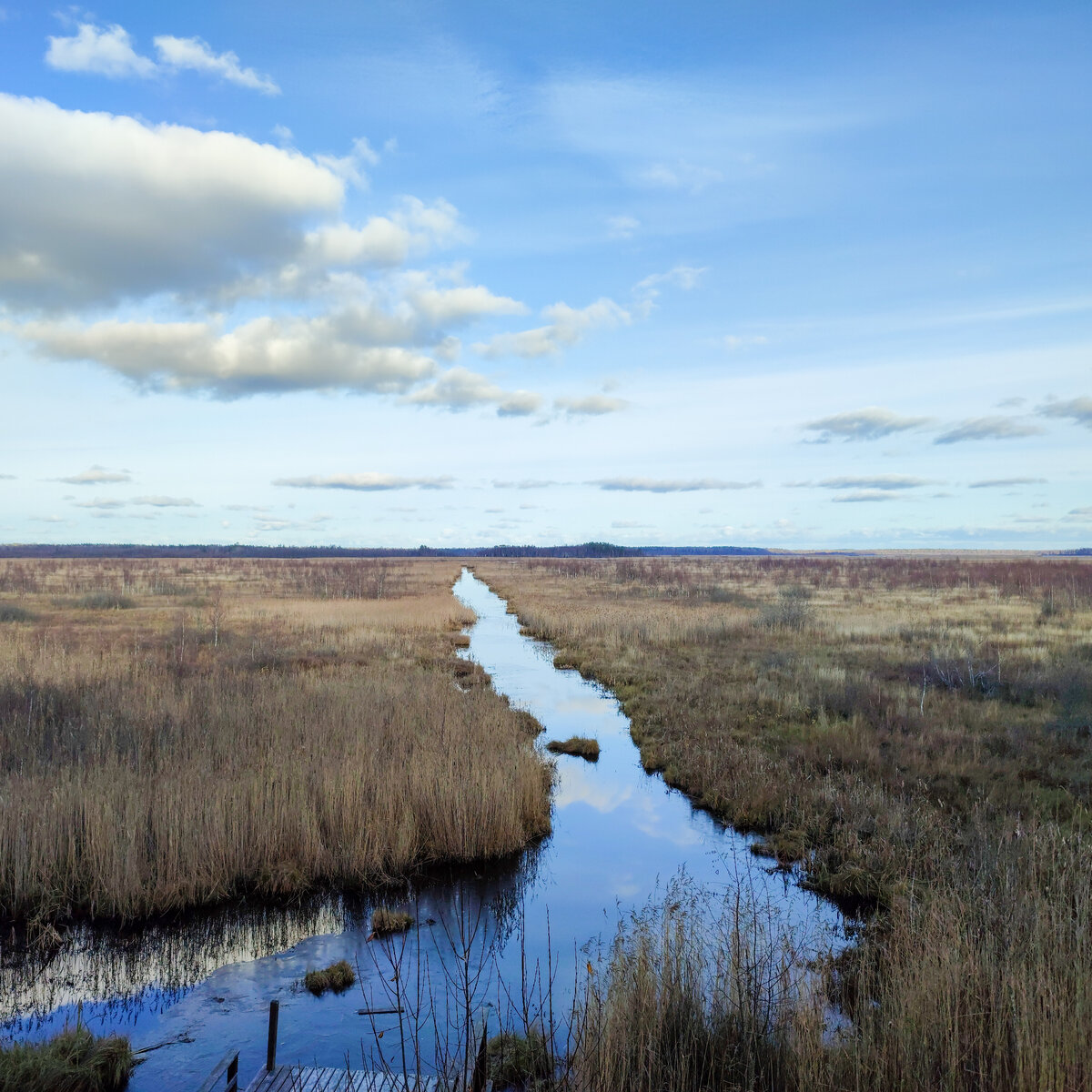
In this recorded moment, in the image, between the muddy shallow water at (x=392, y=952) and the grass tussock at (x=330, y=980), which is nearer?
the muddy shallow water at (x=392, y=952)

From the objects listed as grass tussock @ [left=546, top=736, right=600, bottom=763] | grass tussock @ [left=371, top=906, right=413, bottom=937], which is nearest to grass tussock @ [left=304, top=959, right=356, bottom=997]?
grass tussock @ [left=371, top=906, right=413, bottom=937]

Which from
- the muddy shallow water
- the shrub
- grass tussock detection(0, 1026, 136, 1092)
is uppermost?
the shrub

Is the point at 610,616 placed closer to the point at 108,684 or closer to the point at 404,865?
the point at 108,684

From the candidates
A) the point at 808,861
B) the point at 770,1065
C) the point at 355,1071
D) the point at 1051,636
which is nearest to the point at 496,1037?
the point at 355,1071

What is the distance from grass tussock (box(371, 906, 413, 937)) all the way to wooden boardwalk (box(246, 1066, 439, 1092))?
2624mm

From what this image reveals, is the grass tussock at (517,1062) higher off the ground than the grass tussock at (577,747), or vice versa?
the grass tussock at (517,1062)

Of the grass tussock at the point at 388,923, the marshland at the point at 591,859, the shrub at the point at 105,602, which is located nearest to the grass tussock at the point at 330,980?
the marshland at the point at 591,859

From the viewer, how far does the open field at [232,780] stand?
8.52m

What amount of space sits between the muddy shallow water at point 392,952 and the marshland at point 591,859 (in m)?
0.05

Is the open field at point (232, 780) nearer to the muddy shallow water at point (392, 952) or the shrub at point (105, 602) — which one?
the muddy shallow water at point (392, 952)

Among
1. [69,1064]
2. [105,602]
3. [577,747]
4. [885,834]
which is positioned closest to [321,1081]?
[69,1064]

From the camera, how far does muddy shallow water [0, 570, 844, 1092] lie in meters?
6.32

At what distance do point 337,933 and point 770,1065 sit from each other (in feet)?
16.8

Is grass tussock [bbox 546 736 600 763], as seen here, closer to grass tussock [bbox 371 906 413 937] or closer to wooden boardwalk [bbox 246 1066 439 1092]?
grass tussock [bbox 371 906 413 937]
